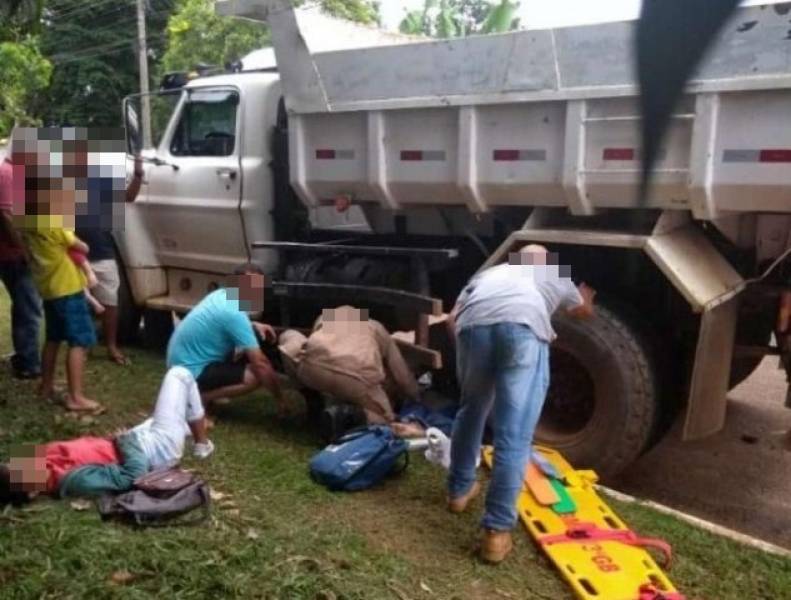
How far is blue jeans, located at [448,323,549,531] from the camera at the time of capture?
3213mm

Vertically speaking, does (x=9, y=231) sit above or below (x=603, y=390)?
above

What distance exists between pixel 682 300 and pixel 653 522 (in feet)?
3.68

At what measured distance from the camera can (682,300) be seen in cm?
416

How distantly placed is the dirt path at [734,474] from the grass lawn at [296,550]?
61 cm

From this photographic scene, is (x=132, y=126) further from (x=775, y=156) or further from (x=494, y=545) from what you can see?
(x=775, y=156)

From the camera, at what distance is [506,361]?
3248mm

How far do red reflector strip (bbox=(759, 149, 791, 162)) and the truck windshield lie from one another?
324cm

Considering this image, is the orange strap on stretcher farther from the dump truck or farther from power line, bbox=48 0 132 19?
power line, bbox=48 0 132 19

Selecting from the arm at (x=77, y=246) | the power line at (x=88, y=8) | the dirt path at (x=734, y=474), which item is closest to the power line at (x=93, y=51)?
the power line at (x=88, y=8)

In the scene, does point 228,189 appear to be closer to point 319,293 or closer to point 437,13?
point 319,293

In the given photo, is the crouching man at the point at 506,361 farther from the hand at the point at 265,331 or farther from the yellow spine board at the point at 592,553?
the hand at the point at 265,331

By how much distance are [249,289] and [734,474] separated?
2.78m

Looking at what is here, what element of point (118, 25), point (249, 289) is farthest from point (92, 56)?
point (249, 289)

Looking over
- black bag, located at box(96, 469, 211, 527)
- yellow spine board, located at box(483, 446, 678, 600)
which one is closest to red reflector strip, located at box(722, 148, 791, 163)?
yellow spine board, located at box(483, 446, 678, 600)
